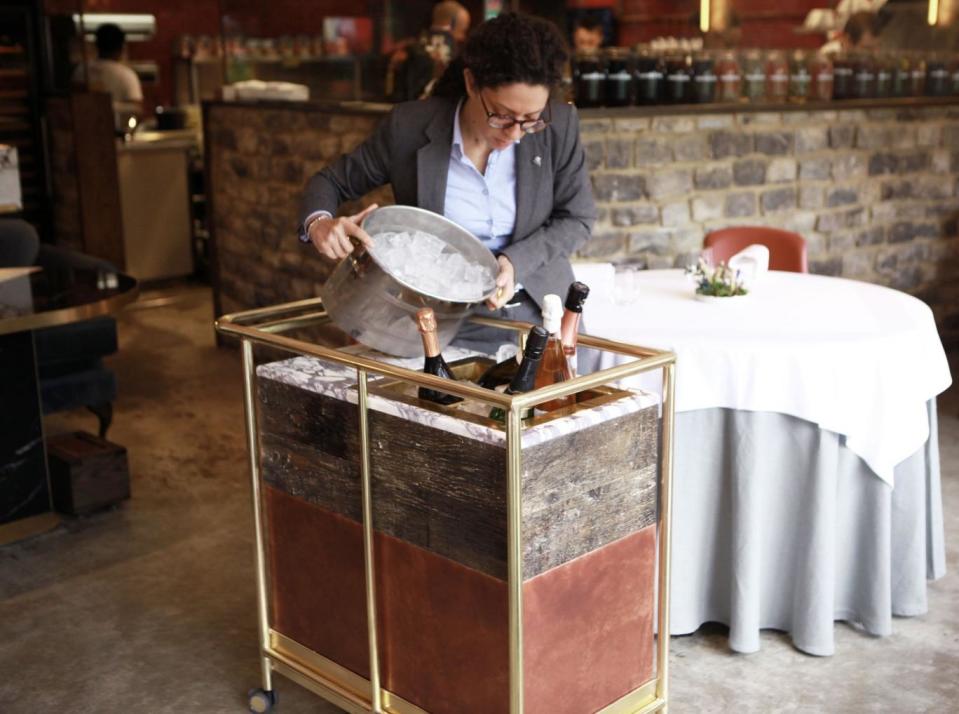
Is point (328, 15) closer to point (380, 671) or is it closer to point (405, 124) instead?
point (405, 124)

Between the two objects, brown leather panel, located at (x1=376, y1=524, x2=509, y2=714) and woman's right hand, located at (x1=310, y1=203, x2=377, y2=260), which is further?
woman's right hand, located at (x1=310, y1=203, x2=377, y2=260)

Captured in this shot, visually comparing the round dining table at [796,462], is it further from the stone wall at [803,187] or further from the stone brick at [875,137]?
the stone brick at [875,137]

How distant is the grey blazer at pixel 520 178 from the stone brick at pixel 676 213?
2.33 metres

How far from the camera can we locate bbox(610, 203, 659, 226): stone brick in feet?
16.6

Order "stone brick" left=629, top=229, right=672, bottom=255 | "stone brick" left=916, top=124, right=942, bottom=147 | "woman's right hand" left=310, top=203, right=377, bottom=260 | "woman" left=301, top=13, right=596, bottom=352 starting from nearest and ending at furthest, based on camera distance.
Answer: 1. "woman's right hand" left=310, top=203, right=377, bottom=260
2. "woman" left=301, top=13, right=596, bottom=352
3. "stone brick" left=629, top=229, right=672, bottom=255
4. "stone brick" left=916, top=124, right=942, bottom=147

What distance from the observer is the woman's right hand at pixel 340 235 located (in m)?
2.31

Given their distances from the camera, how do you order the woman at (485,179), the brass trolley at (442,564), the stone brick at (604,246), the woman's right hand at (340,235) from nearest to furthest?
1. the brass trolley at (442,564)
2. the woman's right hand at (340,235)
3. the woman at (485,179)
4. the stone brick at (604,246)

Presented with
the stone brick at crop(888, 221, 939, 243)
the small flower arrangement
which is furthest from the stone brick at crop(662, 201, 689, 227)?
the small flower arrangement

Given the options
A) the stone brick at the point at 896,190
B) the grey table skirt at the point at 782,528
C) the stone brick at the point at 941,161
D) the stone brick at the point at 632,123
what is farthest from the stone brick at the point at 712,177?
the grey table skirt at the point at 782,528

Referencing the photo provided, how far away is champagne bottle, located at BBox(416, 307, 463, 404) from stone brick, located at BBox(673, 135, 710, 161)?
3048 mm

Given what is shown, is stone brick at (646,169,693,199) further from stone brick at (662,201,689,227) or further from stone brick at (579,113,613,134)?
stone brick at (579,113,613,134)

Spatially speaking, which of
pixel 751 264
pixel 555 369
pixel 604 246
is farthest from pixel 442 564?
pixel 604 246

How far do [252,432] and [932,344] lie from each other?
6.24 ft

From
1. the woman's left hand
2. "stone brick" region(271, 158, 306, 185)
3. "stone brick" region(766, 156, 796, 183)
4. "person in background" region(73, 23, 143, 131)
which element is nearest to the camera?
the woman's left hand
